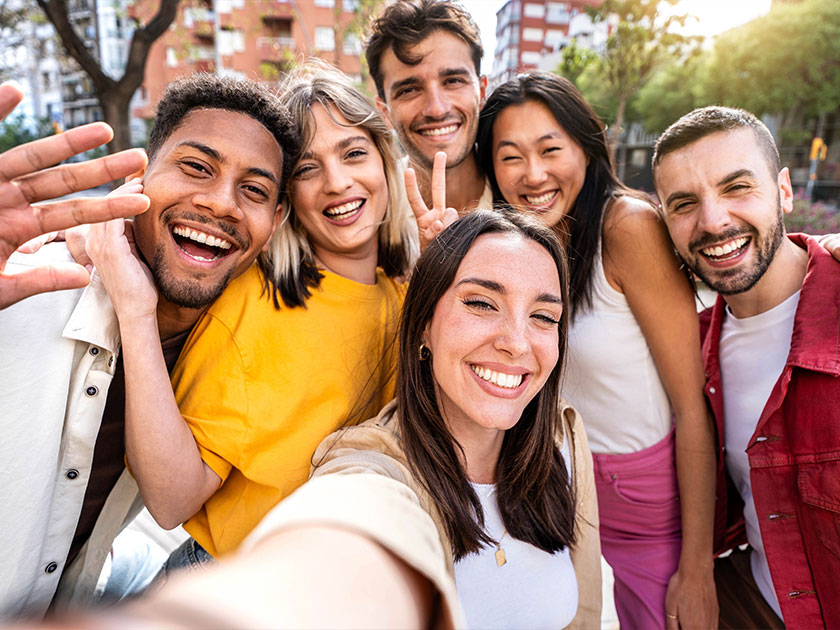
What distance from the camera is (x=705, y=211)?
87.9 inches

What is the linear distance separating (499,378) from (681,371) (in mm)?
1079

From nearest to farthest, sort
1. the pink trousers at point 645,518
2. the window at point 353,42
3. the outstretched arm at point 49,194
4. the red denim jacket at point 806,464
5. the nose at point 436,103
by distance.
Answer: the outstretched arm at point 49,194
the red denim jacket at point 806,464
the pink trousers at point 645,518
the nose at point 436,103
the window at point 353,42

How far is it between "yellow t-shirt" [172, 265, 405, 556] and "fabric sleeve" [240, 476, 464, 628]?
1035 mm

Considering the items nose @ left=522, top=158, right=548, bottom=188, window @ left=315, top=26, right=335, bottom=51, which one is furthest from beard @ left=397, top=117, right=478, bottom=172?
window @ left=315, top=26, right=335, bottom=51

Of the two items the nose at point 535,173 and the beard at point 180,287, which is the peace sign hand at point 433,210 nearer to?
the nose at point 535,173

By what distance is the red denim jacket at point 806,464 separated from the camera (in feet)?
6.46

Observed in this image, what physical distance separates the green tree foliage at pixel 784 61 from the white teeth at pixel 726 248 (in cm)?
2093

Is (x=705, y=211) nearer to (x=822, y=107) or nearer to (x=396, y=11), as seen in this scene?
(x=396, y=11)

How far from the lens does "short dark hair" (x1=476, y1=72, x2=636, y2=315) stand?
100 inches

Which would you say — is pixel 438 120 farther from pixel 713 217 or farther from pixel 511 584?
pixel 511 584

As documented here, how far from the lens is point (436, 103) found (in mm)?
3029

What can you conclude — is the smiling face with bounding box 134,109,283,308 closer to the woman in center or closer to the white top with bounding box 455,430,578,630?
the woman in center

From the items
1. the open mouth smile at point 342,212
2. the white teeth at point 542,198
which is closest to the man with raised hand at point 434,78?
the white teeth at point 542,198

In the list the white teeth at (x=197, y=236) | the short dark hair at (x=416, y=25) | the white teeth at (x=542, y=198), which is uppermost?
the short dark hair at (x=416, y=25)
